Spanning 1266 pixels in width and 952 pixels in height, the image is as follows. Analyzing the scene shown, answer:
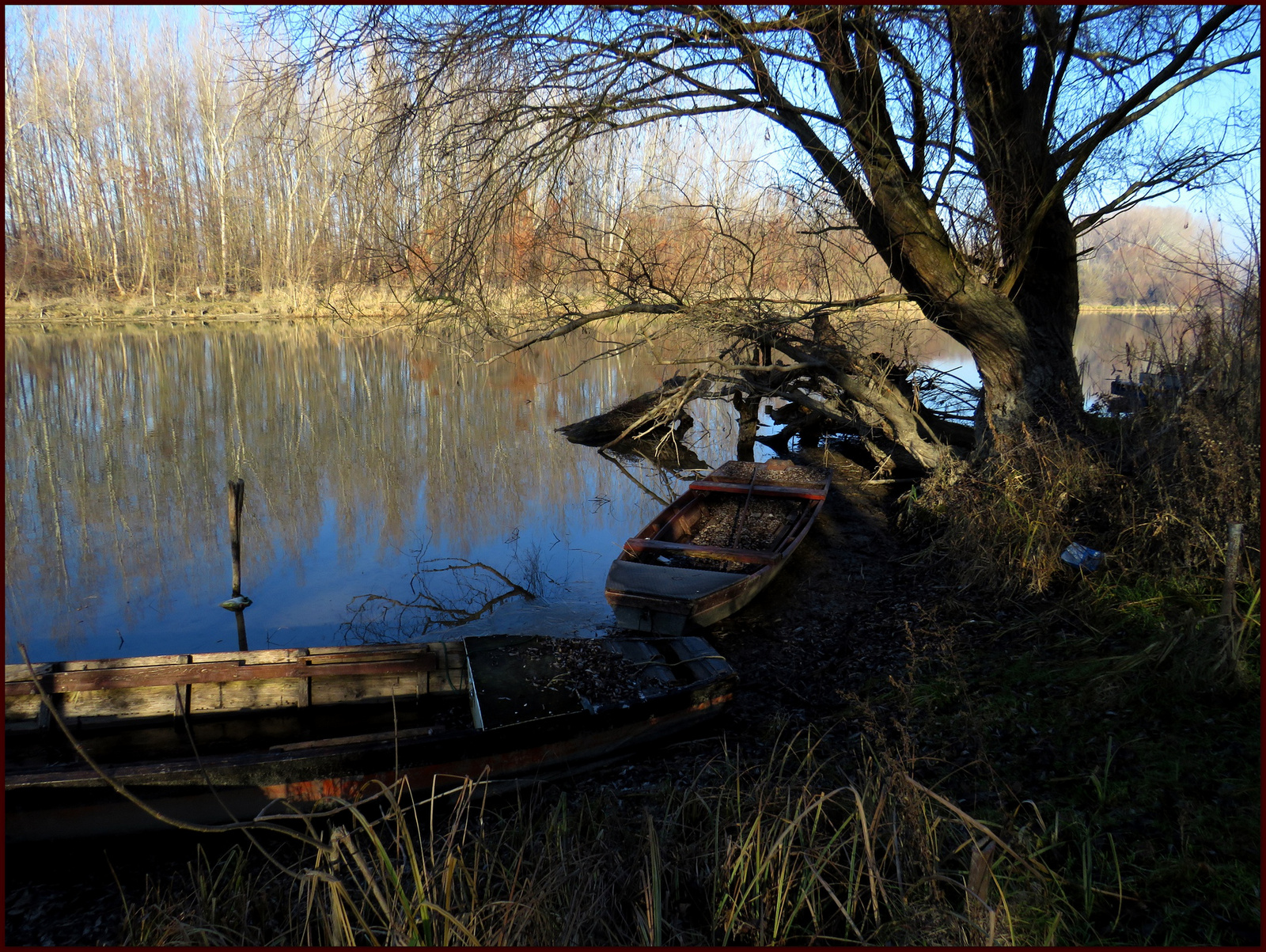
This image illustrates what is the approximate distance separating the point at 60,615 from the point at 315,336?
24189mm

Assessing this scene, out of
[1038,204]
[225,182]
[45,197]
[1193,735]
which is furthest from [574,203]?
[45,197]

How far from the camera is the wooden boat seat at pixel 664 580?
278 inches

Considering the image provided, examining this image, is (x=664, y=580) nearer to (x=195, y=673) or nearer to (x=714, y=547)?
(x=714, y=547)

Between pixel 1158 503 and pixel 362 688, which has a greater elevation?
pixel 1158 503

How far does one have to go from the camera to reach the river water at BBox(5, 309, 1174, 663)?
307 inches

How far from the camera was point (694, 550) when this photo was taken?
8055mm

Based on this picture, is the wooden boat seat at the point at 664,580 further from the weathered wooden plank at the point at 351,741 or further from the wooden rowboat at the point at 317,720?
the weathered wooden plank at the point at 351,741

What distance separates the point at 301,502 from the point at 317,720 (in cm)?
655

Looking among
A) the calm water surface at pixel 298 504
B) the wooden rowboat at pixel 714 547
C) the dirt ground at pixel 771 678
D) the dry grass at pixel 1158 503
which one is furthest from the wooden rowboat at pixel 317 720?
the dry grass at pixel 1158 503

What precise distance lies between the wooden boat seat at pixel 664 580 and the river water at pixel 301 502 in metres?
0.56

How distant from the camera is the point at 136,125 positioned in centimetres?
3775

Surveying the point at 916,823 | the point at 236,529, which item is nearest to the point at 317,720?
the point at 236,529

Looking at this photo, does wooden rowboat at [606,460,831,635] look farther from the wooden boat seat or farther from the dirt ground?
the dirt ground

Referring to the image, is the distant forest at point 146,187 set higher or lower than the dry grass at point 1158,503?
higher
